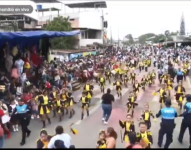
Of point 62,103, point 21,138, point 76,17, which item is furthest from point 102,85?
point 76,17

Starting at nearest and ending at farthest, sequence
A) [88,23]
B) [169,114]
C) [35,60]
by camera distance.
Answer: [169,114], [35,60], [88,23]

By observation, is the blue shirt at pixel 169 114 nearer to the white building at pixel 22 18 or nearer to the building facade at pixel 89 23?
the white building at pixel 22 18

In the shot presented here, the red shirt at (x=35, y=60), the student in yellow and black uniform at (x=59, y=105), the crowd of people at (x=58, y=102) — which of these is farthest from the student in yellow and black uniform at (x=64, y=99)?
the red shirt at (x=35, y=60)

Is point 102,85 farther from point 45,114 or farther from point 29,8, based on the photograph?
point 29,8

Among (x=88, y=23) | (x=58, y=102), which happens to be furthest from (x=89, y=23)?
(x=58, y=102)

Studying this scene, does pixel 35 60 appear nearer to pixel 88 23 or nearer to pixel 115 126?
→ pixel 115 126

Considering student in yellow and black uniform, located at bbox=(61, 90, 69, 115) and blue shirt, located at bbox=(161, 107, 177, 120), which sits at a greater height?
blue shirt, located at bbox=(161, 107, 177, 120)

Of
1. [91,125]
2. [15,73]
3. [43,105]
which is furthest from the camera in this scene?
[15,73]

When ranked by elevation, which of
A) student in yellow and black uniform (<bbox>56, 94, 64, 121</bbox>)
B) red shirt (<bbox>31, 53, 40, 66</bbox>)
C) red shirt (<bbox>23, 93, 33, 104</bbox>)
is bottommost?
student in yellow and black uniform (<bbox>56, 94, 64, 121</bbox>)

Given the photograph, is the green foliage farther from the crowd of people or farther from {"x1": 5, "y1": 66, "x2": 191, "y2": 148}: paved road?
{"x1": 5, "y1": 66, "x2": 191, "y2": 148}: paved road

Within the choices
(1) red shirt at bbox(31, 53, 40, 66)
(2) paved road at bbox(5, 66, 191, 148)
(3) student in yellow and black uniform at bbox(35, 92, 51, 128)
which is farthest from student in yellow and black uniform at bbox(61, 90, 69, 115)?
(1) red shirt at bbox(31, 53, 40, 66)

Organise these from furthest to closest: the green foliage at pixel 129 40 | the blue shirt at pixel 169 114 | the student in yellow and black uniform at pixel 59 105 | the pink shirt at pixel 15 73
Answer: the green foliage at pixel 129 40
the pink shirt at pixel 15 73
the student in yellow and black uniform at pixel 59 105
the blue shirt at pixel 169 114

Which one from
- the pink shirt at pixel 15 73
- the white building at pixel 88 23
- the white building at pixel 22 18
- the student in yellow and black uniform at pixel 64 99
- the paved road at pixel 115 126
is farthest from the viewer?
the white building at pixel 88 23

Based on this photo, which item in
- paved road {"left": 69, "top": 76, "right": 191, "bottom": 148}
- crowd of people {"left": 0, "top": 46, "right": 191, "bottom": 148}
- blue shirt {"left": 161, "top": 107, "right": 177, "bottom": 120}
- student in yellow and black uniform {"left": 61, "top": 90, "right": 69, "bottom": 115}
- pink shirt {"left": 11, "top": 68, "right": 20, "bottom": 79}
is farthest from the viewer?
pink shirt {"left": 11, "top": 68, "right": 20, "bottom": 79}
